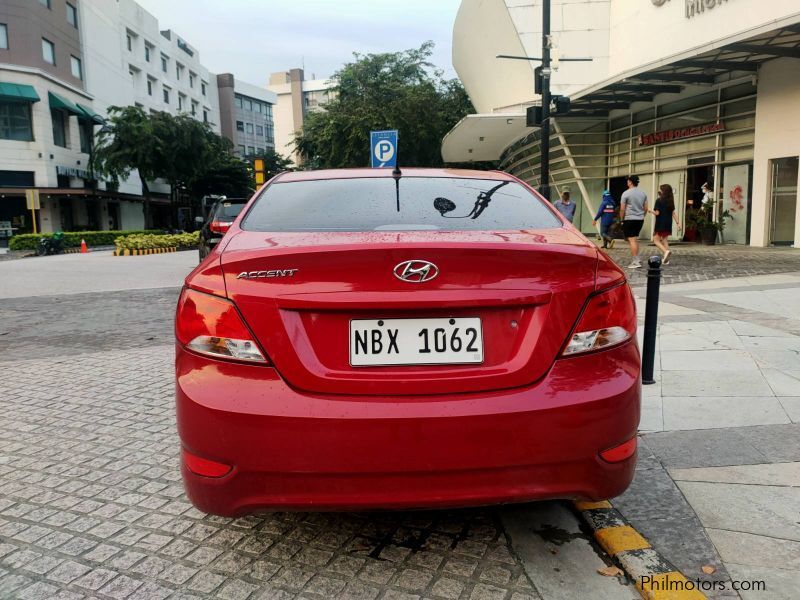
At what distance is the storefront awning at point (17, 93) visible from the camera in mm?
34594

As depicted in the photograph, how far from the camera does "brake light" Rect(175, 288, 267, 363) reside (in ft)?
7.06

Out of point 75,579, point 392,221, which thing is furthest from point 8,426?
point 392,221

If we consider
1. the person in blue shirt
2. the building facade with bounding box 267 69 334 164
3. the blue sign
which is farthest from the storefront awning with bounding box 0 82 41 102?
the building facade with bounding box 267 69 334 164

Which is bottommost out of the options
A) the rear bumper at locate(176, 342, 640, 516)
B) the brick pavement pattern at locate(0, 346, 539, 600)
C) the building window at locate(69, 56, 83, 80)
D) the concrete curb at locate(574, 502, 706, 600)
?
the brick pavement pattern at locate(0, 346, 539, 600)

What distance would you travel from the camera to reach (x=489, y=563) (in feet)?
8.16

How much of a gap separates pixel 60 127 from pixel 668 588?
4499cm

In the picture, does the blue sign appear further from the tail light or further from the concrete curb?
the tail light

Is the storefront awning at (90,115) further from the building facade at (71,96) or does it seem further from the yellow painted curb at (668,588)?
the yellow painted curb at (668,588)

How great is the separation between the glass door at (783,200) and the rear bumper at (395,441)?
1677 cm

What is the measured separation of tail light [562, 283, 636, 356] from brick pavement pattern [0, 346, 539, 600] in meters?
0.89

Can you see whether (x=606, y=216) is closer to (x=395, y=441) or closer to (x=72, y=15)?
(x=395, y=441)

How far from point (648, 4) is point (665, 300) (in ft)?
55.4

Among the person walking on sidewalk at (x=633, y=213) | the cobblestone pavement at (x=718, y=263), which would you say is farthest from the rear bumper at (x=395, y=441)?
the person walking on sidewalk at (x=633, y=213)

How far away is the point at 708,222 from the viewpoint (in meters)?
18.2
